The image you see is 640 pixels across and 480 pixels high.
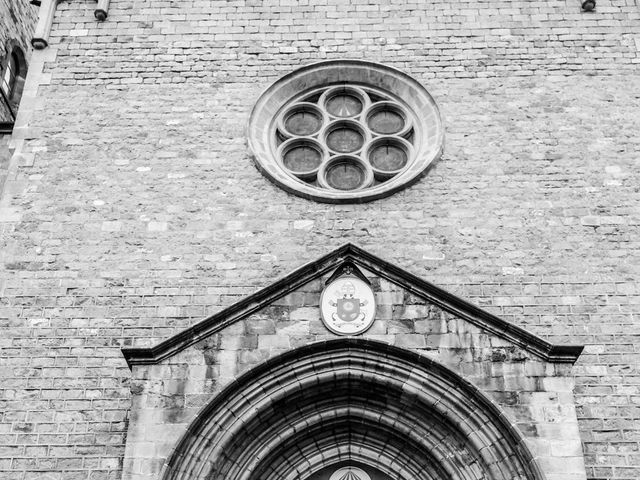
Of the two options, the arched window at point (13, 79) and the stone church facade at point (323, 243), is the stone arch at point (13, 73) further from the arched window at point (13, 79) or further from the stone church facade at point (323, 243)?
the stone church facade at point (323, 243)

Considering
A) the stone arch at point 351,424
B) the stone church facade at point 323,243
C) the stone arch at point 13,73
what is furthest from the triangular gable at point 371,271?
the stone arch at point 13,73

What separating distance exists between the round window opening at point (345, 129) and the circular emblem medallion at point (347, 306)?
212 cm

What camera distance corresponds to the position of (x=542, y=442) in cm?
742

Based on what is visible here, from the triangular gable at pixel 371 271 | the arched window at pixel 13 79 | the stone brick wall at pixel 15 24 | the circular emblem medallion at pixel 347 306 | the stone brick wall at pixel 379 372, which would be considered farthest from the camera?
the stone brick wall at pixel 15 24

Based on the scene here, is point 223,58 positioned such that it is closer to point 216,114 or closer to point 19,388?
point 216,114

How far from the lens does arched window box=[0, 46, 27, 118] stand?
14208 millimetres

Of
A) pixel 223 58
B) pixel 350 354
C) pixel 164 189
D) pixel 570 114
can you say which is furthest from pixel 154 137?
pixel 570 114

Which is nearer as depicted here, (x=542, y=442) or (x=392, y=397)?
(x=542, y=442)

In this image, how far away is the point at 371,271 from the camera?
330 inches

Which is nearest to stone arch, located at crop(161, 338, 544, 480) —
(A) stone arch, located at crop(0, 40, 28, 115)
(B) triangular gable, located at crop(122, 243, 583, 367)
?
(B) triangular gable, located at crop(122, 243, 583, 367)

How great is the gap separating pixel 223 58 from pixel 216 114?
0.95m

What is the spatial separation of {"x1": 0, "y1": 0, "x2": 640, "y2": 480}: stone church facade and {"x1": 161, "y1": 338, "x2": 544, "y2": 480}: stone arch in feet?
0.08

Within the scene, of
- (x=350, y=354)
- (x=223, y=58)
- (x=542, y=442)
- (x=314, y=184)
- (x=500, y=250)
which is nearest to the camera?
(x=542, y=442)

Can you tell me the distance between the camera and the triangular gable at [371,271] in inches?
309
